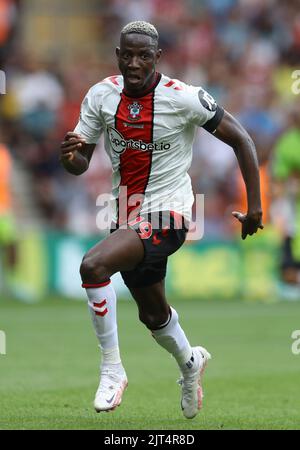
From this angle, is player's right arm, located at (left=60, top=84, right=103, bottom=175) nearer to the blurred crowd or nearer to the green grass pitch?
the green grass pitch

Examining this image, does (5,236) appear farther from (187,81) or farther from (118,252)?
(118,252)

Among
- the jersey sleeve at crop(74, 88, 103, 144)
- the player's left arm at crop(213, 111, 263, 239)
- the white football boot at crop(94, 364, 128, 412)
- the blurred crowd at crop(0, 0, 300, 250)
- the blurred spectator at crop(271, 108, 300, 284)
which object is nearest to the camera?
the white football boot at crop(94, 364, 128, 412)

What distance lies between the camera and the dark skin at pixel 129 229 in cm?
677

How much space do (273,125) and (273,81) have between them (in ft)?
5.17

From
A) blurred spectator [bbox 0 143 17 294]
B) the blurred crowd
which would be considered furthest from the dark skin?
the blurred crowd

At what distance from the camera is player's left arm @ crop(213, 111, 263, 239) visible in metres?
7.07

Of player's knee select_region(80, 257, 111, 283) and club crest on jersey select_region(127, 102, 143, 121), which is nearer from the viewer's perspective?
player's knee select_region(80, 257, 111, 283)

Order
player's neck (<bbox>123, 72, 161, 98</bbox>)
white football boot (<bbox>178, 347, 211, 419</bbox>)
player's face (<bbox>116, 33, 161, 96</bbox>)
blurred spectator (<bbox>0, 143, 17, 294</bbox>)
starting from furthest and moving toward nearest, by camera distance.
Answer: blurred spectator (<bbox>0, 143, 17, 294</bbox>), white football boot (<bbox>178, 347, 211, 419</bbox>), player's neck (<bbox>123, 72, 161, 98</bbox>), player's face (<bbox>116, 33, 161, 96</bbox>)

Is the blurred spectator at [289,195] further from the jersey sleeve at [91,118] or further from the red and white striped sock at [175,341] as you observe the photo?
the jersey sleeve at [91,118]

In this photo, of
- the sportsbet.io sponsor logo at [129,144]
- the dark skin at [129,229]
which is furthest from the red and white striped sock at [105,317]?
the sportsbet.io sponsor logo at [129,144]

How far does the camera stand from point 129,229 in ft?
23.2

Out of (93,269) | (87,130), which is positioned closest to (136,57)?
(87,130)

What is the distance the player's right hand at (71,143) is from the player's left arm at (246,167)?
0.94 m
